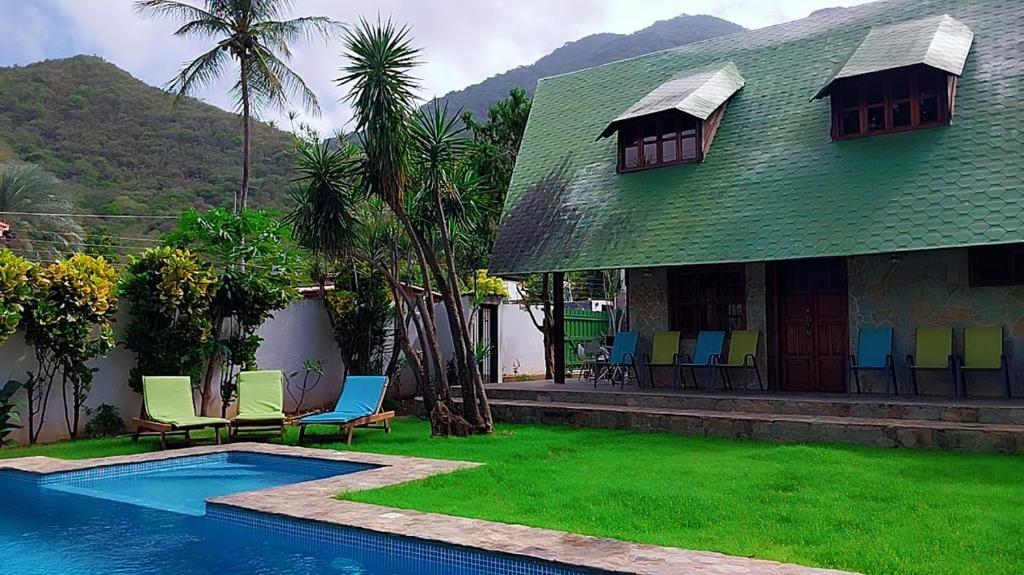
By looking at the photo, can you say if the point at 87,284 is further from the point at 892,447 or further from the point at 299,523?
the point at 892,447

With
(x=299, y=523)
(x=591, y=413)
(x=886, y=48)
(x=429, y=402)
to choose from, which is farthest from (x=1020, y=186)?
(x=299, y=523)

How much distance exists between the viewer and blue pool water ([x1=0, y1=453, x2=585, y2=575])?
248 inches

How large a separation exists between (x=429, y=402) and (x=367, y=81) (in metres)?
5.01

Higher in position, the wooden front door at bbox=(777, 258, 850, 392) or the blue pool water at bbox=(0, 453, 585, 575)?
the wooden front door at bbox=(777, 258, 850, 392)

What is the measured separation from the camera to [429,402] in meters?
13.3

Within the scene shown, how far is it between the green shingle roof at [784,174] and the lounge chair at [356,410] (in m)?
3.52

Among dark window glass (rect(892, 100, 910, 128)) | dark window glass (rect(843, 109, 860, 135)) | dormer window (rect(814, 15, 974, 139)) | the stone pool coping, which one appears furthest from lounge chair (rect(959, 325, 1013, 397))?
the stone pool coping

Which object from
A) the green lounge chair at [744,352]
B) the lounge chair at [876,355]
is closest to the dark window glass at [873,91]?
the lounge chair at [876,355]

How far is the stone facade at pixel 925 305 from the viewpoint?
12.2 m

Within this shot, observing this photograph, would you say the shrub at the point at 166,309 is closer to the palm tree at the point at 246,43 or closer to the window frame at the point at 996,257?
the palm tree at the point at 246,43

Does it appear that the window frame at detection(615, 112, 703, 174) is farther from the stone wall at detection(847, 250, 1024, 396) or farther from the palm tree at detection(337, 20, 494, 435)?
the palm tree at detection(337, 20, 494, 435)

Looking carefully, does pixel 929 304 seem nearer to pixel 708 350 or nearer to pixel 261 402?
pixel 708 350

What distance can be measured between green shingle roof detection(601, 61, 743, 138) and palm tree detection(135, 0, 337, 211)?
1089 cm

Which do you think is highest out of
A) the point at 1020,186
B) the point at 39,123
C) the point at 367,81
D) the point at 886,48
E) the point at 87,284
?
the point at 39,123
